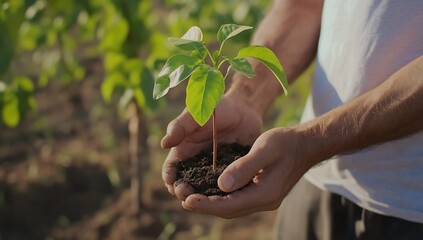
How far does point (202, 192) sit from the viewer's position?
1.65 metres

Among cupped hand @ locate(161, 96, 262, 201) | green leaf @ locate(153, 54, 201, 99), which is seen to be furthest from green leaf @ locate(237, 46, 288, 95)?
cupped hand @ locate(161, 96, 262, 201)

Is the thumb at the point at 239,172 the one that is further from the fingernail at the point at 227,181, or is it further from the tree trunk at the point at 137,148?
the tree trunk at the point at 137,148

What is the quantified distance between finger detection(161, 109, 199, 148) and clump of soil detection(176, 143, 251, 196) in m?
0.06

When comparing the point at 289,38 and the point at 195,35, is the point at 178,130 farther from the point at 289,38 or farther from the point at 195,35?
the point at 289,38

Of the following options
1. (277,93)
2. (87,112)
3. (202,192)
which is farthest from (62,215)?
(202,192)

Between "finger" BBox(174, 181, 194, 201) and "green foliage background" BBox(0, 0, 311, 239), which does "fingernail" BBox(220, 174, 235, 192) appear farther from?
"green foliage background" BBox(0, 0, 311, 239)

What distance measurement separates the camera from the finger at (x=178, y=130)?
1771 mm

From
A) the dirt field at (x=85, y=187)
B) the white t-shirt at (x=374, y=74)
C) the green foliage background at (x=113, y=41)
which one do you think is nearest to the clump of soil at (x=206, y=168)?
the white t-shirt at (x=374, y=74)

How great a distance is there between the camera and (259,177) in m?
1.62

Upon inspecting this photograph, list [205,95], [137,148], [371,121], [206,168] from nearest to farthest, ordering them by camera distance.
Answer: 1. [205,95]
2. [371,121]
3. [206,168]
4. [137,148]

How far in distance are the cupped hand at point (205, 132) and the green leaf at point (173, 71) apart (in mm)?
280

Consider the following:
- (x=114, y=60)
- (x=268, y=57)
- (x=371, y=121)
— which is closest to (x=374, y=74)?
(x=371, y=121)

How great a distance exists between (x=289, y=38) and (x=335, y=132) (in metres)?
0.54

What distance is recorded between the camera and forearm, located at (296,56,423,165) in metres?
1.58
